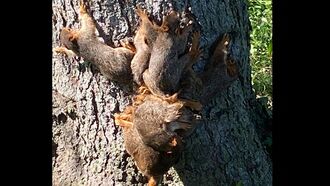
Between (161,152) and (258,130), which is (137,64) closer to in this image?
(161,152)

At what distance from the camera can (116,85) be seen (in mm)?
3385

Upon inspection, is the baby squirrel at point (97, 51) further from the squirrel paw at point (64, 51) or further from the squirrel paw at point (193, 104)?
the squirrel paw at point (193, 104)

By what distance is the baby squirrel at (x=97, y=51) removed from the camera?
3.26 metres

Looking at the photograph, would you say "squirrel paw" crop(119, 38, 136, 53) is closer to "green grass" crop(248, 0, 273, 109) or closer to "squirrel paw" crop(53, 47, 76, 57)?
"squirrel paw" crop(53, 47, 76, 57)

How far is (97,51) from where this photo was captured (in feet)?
10.8

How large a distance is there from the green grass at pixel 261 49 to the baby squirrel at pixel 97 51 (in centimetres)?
163

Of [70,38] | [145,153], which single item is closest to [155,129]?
[145,153]

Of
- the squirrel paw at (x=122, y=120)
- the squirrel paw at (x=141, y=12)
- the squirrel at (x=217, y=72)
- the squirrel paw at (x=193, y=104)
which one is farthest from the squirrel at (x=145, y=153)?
the squirrel paw at (x=141, y=12)

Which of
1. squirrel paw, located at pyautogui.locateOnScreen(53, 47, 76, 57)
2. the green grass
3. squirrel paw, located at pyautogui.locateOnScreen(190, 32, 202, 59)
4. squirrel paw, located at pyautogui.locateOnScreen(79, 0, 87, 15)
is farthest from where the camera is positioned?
the green grass

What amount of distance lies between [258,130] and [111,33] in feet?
2.80

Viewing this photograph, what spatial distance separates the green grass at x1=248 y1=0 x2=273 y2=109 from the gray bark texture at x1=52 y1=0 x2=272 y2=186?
1183mm

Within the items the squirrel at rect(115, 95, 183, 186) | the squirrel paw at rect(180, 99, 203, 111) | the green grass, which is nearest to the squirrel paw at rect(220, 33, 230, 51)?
the squirrel paw at rect(180, 99, 203, 111)

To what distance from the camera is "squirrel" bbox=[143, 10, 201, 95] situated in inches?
123
